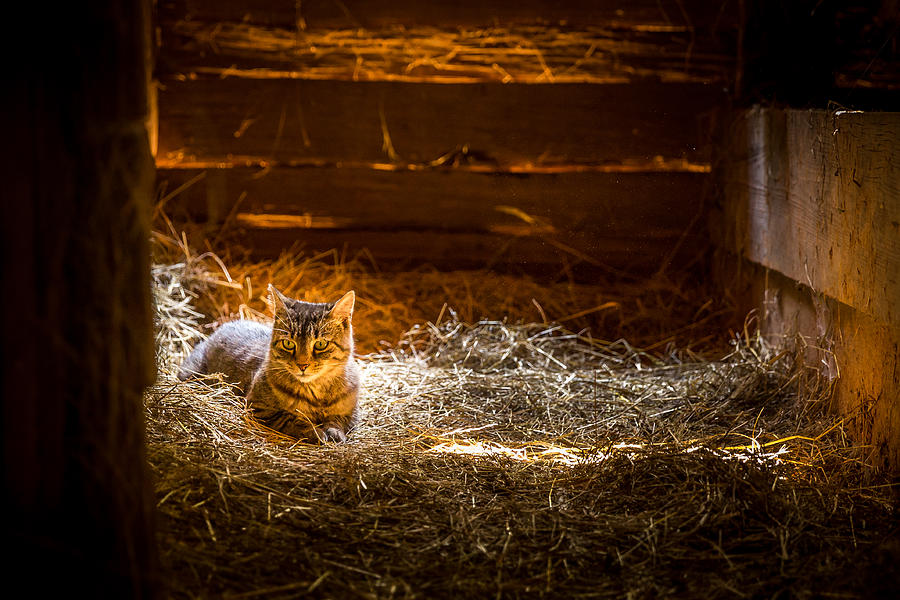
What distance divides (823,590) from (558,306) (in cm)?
360

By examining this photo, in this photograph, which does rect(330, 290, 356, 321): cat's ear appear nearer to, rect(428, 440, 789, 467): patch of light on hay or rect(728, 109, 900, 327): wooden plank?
rect(428, 440, 789, 467): patch of light on hay

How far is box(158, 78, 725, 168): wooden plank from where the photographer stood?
243 inches

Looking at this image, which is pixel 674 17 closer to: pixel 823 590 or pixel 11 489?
pixel 823 590

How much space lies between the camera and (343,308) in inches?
179

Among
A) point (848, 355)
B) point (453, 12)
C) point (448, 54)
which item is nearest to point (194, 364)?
point (448, 54)

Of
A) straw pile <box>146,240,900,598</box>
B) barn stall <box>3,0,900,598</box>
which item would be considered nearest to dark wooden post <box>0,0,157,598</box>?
barn stall <box>3,0,900,598</box>

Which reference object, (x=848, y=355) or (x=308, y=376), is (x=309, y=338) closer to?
(x=308, y=376)

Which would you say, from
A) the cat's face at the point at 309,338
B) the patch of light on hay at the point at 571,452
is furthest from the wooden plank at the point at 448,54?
the patch of light on hay at the point at 571,452

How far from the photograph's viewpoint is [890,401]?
362 cm

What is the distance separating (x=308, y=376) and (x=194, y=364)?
0.95 m

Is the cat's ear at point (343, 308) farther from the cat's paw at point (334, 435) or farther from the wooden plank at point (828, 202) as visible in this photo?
the wooden plank at point (828, 202)

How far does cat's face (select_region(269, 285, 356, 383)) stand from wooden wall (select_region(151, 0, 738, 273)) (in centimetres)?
193

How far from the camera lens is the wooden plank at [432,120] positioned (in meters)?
6.17

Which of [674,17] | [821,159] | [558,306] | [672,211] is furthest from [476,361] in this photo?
[674,17]
